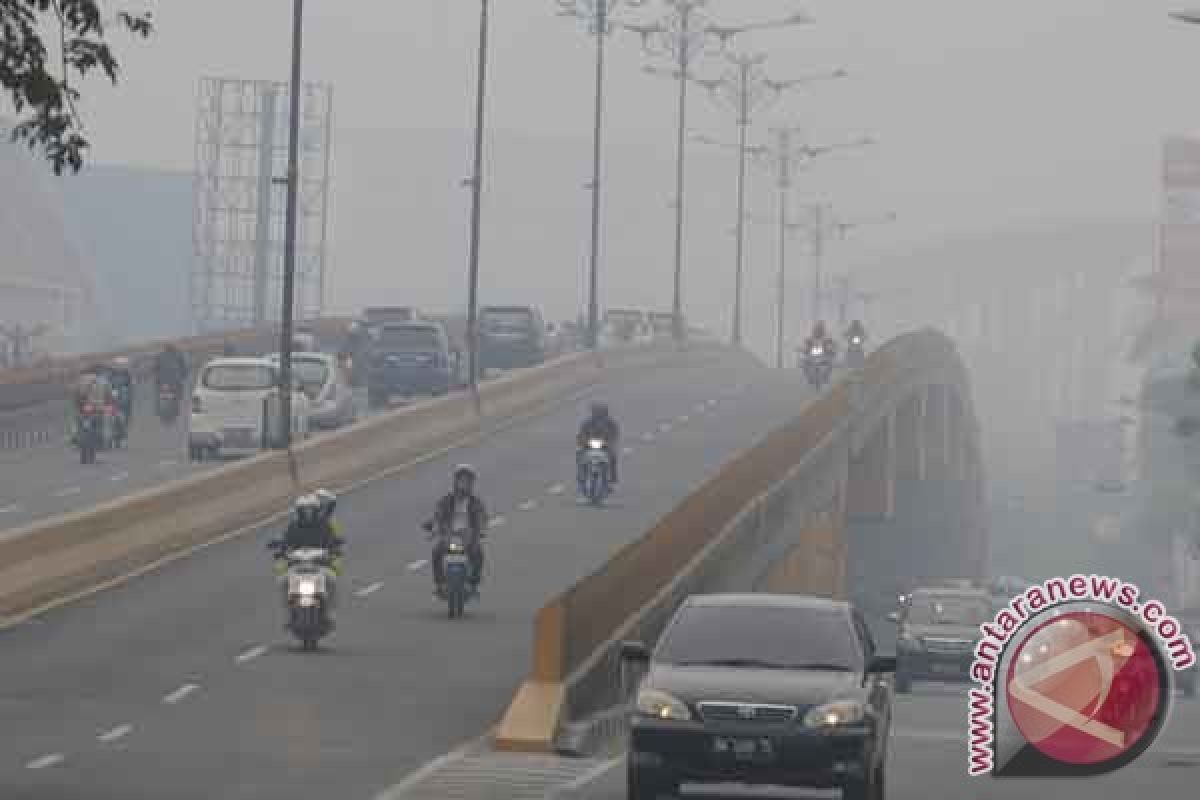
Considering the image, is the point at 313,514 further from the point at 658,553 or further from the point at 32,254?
the point at 32,254

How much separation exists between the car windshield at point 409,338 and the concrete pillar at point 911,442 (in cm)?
3716

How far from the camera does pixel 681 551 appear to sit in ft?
122

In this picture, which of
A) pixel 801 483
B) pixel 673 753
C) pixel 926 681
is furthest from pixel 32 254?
pixel 673 753

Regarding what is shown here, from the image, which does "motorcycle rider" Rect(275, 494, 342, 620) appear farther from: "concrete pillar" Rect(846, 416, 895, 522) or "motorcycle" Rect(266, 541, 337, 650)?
"concrete pillar" Rect(846, 416, 895, 522)

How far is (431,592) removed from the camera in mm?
38500

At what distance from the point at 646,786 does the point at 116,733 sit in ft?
22.1

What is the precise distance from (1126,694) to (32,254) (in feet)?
555

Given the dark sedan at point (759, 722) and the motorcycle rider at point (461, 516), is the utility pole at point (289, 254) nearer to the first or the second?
the motorcycle rider at point (461, 516)

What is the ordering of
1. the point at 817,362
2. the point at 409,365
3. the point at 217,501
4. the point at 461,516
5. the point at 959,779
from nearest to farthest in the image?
the point at 959,779, the point at 461,516, the point at 217,501, the point at 409,365, the point at 817,362

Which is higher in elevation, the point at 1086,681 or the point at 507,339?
the point at 507,339

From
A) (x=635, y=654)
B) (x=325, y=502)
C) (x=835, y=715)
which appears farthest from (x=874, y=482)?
(x=835, y=715)

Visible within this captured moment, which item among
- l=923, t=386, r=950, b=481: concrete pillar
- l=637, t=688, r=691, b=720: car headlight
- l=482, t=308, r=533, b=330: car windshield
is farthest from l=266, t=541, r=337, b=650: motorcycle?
l=923, t=386, r=950, b=481: concrete pillar

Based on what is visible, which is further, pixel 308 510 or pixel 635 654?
pixel 308 510

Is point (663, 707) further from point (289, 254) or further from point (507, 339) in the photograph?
point (507, 339)
